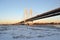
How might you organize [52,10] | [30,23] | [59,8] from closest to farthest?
1. [59,8]
2. [52,10]
3. [30,23]

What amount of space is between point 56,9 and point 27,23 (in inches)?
894

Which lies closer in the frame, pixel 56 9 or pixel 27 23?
pixel 56 9

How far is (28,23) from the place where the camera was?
45719mm

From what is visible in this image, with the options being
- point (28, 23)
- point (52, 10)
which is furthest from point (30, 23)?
point (52, 10)

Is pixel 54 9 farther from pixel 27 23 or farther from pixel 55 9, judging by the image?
pixel 27 23

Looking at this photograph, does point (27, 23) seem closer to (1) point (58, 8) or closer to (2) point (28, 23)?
(2) point (28, 23)

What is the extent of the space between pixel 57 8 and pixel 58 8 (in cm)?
24

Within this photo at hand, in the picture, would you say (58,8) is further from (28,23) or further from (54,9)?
(28,23)

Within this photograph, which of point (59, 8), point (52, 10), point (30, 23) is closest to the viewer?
point (59, 8)

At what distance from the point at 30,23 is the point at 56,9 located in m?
21.1

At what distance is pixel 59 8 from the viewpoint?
2303 centimetres

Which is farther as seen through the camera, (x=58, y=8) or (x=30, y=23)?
(x=30, y=23)

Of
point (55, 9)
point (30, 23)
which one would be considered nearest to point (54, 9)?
point (55, 9)

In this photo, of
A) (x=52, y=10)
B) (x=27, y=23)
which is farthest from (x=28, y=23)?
(x=52, y=10)
